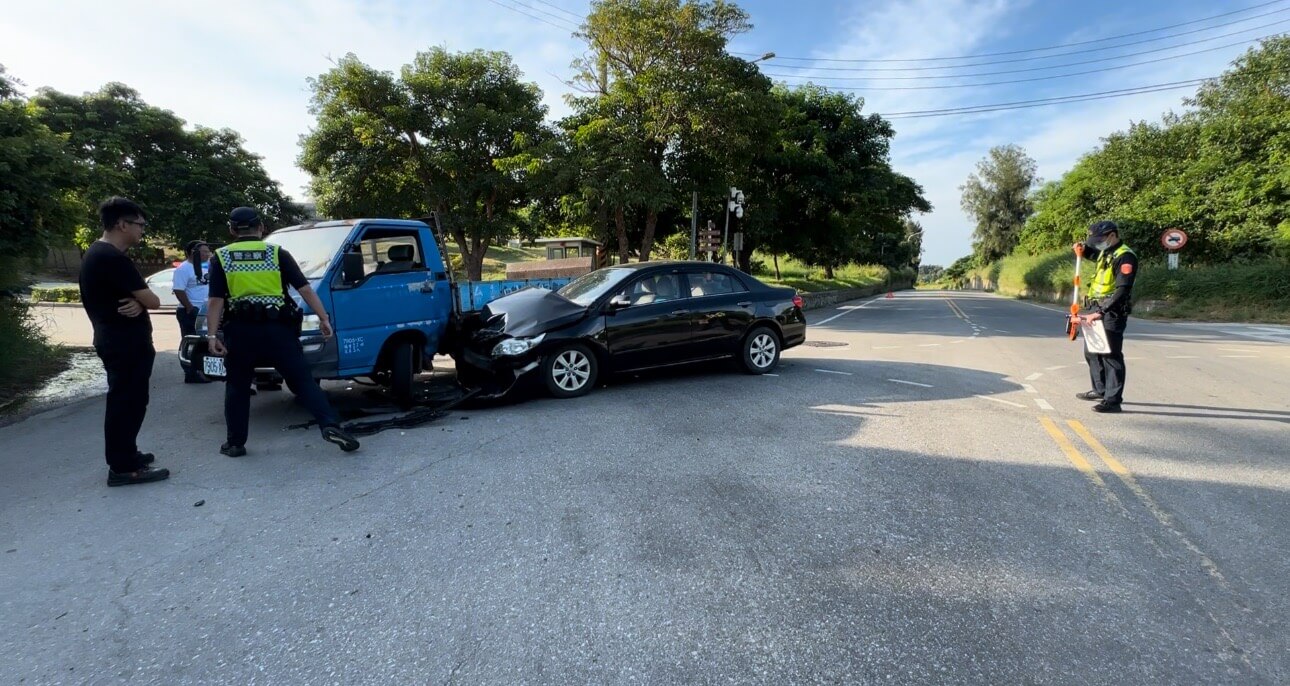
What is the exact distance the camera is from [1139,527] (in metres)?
3.52

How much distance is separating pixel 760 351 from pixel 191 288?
781 centimetres

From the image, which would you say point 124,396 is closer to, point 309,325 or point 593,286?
point 309,325

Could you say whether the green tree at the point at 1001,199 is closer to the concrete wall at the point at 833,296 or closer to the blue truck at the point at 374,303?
the concrete wall at the point at 833,296

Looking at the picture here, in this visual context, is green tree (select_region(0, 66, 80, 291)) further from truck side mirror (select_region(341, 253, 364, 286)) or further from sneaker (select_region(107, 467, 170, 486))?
sneaker (select_region(107, 467, 170, 486))

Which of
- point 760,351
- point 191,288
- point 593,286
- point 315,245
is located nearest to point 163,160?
point 191,288

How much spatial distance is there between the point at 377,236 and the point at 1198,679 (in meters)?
6.91

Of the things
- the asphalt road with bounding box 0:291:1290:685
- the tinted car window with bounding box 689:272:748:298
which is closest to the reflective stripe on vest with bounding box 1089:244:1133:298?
the asphalt road with bounding box 0:291:1290:685

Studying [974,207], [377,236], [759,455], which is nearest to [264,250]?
[377,236]

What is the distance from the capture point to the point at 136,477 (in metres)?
4.37

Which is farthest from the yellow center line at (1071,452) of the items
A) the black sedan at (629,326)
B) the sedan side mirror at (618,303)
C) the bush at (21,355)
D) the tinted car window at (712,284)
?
the bush at (21,355)

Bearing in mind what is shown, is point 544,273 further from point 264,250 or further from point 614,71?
point 264,250

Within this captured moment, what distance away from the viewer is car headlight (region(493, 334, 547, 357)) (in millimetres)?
6504

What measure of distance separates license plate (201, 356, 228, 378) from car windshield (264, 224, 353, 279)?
109 centimetres

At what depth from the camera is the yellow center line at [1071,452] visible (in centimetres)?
434
